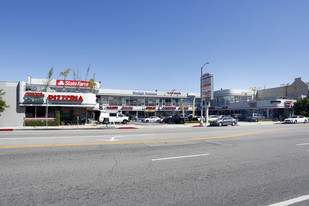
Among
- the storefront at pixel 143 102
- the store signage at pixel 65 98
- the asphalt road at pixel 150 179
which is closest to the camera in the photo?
the asphalt road at pixel 150 179

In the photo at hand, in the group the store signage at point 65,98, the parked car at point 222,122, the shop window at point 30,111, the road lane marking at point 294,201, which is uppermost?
the store signage at point 65,98

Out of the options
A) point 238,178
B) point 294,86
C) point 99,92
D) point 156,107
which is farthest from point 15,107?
point 294,86

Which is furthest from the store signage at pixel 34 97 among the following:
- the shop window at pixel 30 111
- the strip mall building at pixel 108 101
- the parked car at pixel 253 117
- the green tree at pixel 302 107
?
the green tree at pixel 302 107

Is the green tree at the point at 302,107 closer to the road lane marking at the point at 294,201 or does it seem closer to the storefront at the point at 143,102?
the storefront at the point at 143,102

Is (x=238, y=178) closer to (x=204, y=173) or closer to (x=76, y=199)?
(x=204, y=173)

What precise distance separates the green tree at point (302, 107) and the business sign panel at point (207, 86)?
24.8 meters

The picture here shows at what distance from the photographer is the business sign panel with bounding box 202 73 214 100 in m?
33.4

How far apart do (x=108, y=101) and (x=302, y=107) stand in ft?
153

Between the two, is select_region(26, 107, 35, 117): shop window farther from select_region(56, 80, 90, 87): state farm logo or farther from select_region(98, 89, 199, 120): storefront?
select_region(98, 89, 199, 120): storefront

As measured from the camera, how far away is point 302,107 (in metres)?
43.2

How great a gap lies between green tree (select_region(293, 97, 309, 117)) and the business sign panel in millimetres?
24795

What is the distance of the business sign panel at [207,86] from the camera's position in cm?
3341

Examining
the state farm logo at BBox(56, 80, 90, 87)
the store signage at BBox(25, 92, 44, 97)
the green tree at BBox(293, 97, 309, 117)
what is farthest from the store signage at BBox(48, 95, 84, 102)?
the green tree at BBox(293, 97, 309, 117)

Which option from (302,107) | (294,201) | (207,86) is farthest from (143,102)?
(294,201)
